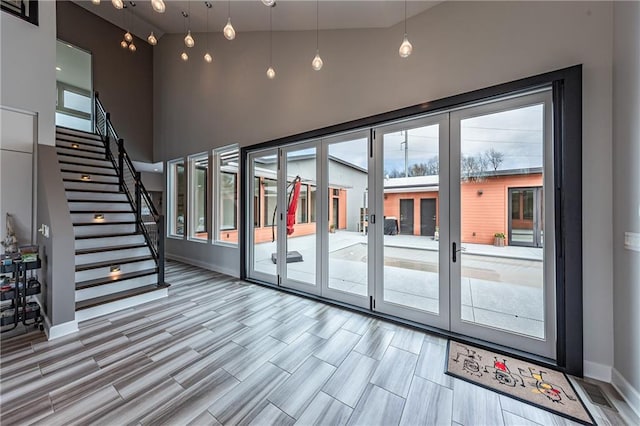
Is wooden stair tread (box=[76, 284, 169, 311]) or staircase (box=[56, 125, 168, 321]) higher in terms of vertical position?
staircase (box=[56, 125, 168, 321])

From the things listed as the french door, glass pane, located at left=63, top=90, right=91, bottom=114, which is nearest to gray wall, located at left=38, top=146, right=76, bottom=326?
the french door

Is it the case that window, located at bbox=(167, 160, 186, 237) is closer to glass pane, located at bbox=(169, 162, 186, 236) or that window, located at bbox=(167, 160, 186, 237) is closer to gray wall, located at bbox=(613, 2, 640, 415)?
glass pane, located at bbox=(169, 162, 186, 236)

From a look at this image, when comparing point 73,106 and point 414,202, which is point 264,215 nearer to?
point 414,202

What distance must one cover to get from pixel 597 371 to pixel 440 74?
3197 mm

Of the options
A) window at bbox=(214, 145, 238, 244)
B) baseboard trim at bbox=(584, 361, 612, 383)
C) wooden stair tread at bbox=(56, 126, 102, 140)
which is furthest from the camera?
wooden stair tread at bbox=(56, 126, 102, 140)

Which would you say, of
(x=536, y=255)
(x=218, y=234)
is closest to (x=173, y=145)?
(x=218, y=234)

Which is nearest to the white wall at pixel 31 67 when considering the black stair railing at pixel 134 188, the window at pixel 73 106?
the black stair railing at pixel 134 188

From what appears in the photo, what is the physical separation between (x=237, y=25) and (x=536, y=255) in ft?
19.3

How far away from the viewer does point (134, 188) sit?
18.2ft

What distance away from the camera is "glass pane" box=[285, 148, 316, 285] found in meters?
4.09

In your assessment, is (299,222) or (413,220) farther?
(299,222)

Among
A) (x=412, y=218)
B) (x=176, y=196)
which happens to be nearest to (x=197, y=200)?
(x=176, y=196)

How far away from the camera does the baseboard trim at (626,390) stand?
5.69ft

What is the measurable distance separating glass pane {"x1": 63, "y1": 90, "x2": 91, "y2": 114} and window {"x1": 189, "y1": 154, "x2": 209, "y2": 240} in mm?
4240
